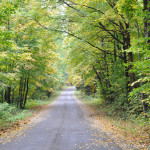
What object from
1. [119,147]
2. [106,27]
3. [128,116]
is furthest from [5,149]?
[106,27]

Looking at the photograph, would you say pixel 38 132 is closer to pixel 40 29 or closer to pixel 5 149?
pixel 5 149

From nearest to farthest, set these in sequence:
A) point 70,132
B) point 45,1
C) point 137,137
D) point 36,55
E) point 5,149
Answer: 1. point 5,149
2. point 137,137
3. point 70,132
4. point 45,1
5. point 36,55

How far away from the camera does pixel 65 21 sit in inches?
419

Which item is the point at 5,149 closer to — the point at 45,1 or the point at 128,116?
the point at 128,116

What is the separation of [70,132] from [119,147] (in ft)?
8.82

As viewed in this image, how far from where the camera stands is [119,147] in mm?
5496

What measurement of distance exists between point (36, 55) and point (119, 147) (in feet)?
36.1

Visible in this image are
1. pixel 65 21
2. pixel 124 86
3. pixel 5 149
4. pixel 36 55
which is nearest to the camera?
pixel 5 149

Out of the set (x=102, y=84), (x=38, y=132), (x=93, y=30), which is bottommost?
(x=38, y=132)

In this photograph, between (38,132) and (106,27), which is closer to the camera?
(38,132)

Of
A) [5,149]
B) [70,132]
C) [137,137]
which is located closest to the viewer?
[5,149]

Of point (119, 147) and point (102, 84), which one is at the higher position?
point (102, 84)

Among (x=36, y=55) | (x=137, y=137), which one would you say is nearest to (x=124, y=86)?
(x=137, y=137)

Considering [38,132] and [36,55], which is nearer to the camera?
[38,132]
